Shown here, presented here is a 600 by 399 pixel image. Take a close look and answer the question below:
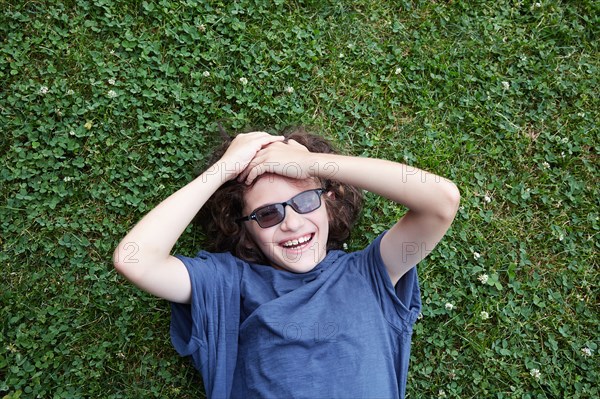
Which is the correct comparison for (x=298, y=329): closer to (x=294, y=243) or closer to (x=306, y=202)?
(x=294, y=243)

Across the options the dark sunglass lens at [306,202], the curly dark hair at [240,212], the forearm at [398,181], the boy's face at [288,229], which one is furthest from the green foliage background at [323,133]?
the forearm at [398,181]

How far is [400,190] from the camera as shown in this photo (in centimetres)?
311

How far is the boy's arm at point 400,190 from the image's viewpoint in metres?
3.06

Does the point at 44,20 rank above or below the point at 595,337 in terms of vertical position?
above

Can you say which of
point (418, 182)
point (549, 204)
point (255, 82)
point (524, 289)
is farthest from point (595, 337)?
point (255, 82)

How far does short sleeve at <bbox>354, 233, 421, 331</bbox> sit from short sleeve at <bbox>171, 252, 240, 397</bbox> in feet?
2.58

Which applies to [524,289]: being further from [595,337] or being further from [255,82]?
[255,82]

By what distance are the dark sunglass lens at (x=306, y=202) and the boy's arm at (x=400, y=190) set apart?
112 millimetres

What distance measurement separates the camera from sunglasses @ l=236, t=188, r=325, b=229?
10.9ft

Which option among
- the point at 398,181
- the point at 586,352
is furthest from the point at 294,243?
the point at 586,352

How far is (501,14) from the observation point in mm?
4648

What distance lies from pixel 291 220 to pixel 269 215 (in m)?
0.13

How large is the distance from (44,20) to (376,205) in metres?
2.67

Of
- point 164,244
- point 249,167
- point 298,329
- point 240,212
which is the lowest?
point 298,329
